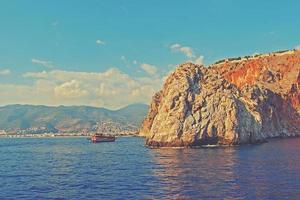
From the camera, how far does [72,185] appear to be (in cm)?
6091

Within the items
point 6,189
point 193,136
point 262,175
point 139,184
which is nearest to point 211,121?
point 193,136

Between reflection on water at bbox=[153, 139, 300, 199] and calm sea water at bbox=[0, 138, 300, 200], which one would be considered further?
calm sea water at bbox=[0, 138, 300, 200]

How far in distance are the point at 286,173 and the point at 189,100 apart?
66378 mm

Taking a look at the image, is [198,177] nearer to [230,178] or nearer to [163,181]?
[230,178]

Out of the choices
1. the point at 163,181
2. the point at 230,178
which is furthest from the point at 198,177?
the point at 163,181

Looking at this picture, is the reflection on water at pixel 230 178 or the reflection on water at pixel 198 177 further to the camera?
the reflection on water at pixel 198 177

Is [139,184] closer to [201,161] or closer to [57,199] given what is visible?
[57,199]

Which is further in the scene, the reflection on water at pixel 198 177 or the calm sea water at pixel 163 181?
the reflection on water at pixel 198 177

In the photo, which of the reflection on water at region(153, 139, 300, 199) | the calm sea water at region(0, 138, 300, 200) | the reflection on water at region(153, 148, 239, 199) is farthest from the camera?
the reflection on water at region(153, 148, 239, 199)

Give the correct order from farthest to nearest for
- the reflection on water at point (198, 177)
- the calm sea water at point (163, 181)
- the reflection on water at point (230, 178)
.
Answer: the reflection on water at point (198, 177) → the calm sea water at point (163, 181) → the reflection on water at point (230, 178)

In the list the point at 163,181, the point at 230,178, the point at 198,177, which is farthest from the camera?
the point at 198,177

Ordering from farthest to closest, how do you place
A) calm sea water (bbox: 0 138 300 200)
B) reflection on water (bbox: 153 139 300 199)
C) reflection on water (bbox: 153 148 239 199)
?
reflection on water (bbox: 153 148 239 199) → calm sea water (bbox: 0 138 300 200) → reflection on water (bbox: 153 139 300 199)

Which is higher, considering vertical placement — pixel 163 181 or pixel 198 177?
pixel 198 177

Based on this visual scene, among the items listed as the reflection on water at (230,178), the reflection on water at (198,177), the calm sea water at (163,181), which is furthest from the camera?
the reflection on water at (198,177)
